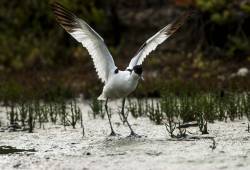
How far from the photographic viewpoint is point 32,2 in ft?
52.6

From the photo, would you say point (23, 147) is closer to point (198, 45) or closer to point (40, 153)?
point (40, 153)

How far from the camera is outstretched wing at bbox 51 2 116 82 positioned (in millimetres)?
8117

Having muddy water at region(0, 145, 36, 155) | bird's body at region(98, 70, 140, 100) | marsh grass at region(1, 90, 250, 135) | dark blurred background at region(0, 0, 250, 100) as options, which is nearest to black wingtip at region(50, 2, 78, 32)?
bird's body at region(98, 70, 140, 100)

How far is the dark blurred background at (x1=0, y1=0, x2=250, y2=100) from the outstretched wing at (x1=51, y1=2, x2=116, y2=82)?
2664mm

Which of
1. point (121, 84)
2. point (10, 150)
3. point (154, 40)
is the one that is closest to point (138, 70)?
point (121, 84)

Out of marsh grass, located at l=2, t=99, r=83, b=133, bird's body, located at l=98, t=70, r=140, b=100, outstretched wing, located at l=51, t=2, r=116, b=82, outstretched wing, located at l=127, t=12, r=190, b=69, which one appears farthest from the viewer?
marsh grass, located at l=2, t=99, r=83, b=133

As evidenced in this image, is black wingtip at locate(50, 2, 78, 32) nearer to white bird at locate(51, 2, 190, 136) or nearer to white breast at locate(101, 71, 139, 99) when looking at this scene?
white bird at locate(51, 2, 190, 136)

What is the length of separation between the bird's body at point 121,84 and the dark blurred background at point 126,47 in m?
2.90

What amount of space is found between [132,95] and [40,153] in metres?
4.72

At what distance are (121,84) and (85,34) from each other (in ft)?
2.61

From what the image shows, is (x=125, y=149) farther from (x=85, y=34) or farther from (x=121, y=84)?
(x=85, y=34)

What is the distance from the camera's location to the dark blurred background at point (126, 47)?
12230 millimetres

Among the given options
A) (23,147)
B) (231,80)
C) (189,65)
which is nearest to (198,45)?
(189,65)

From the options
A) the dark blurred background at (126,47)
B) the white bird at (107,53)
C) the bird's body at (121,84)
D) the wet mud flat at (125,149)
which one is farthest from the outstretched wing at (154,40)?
the dark blurred background at (126,47)
